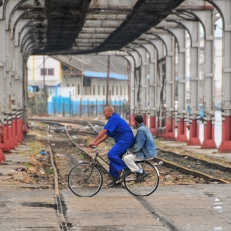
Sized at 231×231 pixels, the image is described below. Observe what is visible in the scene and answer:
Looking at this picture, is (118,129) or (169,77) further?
(169,77)

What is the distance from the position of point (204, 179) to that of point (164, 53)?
2490cm

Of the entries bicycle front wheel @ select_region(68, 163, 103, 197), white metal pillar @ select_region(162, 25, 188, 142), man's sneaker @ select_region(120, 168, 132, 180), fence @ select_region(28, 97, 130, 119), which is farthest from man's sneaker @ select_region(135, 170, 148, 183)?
fence @ select_region(28, 97, 130, 119)

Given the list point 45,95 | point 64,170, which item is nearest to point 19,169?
point 64,170

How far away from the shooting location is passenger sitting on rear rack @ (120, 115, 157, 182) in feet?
44.5

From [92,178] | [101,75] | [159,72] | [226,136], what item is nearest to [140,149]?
[92,178]

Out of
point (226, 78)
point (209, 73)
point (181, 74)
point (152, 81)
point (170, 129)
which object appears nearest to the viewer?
point (226, 78)

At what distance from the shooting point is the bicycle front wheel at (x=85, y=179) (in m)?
13.9

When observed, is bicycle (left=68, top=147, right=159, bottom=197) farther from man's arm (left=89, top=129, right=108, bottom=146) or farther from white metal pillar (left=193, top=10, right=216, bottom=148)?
white metal pillar (left=193, top=10, right=216, bottom=148)

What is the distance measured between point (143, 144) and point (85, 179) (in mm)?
1427

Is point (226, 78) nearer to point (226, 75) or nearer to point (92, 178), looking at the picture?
point (226, 75)

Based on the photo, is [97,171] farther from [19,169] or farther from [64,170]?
[64,170]

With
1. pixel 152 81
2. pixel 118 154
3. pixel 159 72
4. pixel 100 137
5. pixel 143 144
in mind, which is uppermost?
pixel 159 72

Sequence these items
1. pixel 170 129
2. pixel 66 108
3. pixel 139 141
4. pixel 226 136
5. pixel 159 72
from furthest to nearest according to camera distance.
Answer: pixel 66 108 < pixel 159 72 < pixel 170 129 < pixel 226 136 < pixel 139 141

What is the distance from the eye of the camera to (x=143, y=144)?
1360 centimetres
